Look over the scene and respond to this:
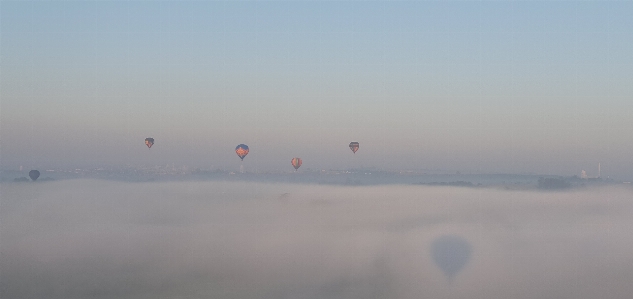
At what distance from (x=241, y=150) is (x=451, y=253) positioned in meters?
25.2

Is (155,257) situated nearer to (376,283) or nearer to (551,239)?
(376,283)

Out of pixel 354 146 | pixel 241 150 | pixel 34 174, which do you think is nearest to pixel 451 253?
pixel 354 146

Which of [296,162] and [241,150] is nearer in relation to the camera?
[241,150]

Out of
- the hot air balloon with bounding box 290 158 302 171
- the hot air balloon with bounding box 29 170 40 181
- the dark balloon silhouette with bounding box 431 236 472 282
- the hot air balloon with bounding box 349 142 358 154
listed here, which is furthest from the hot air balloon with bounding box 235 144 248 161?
the hot air balloon with bounding box 29 170 40 181

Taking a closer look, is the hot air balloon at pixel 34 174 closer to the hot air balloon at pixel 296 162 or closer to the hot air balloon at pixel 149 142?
the hot air balloon at pixel 149 142

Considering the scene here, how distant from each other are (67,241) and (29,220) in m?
16.8

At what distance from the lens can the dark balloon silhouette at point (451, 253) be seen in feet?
203

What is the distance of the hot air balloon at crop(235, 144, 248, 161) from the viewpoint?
5525 cm

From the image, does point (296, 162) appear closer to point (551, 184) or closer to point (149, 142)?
point (149, 142)

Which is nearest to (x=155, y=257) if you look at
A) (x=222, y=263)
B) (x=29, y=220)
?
(x=222, y=263)

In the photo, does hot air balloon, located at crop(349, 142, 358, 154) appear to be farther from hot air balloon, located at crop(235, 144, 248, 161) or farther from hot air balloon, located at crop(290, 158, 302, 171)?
hot air balloon, located at crop(235, 144, 248, 161)

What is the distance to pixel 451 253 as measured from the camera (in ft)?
224

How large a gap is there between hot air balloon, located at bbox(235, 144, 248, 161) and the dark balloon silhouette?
2010 centimetres

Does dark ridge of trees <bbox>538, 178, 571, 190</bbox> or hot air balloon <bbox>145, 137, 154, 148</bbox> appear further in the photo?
dark ridge of trees <bbox>538, 178, 571, 190</bbox>
